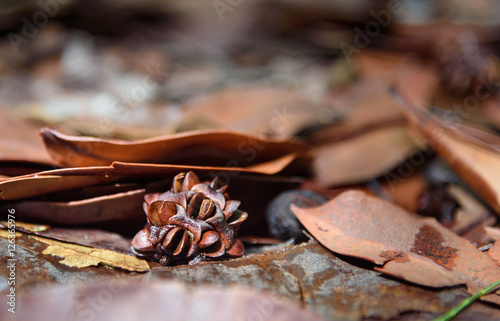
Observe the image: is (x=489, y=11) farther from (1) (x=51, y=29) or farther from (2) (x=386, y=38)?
(1) (x=51, y=29)

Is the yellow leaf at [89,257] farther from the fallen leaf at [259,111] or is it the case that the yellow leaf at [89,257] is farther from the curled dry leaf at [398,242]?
the fallen leaf at [259,111]

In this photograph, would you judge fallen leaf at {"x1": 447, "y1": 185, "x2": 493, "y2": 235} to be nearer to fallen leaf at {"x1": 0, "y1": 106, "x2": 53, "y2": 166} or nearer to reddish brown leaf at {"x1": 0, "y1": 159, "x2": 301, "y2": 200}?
reddish brown leaf at {"x1": 0, "y1": 159, "x2": 301, "y2": 200}

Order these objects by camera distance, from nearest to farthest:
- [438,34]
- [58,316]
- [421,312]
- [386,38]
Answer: [58,316] → [421,312] → [438,34] → [386,38]

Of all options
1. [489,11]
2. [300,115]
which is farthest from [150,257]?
[489,11]

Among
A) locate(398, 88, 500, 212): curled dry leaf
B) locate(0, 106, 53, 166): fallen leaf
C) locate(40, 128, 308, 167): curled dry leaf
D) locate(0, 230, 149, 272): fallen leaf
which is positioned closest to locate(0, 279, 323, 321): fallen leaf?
locate(0, 230, 149, 272): fallen leaf

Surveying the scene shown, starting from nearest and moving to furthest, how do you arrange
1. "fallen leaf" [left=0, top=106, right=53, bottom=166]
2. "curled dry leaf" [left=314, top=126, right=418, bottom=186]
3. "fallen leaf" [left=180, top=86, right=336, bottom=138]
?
"fallen leaf" [left=0, top=106, right=53, bottom=166] < "curled dry leaf" [left=314, top=126, right=418, bottom=186] < "fallen leaf" [left=180, top=86, right=336, bottom=138]

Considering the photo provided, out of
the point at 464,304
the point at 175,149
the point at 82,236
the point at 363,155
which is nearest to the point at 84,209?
the point at 82,236
